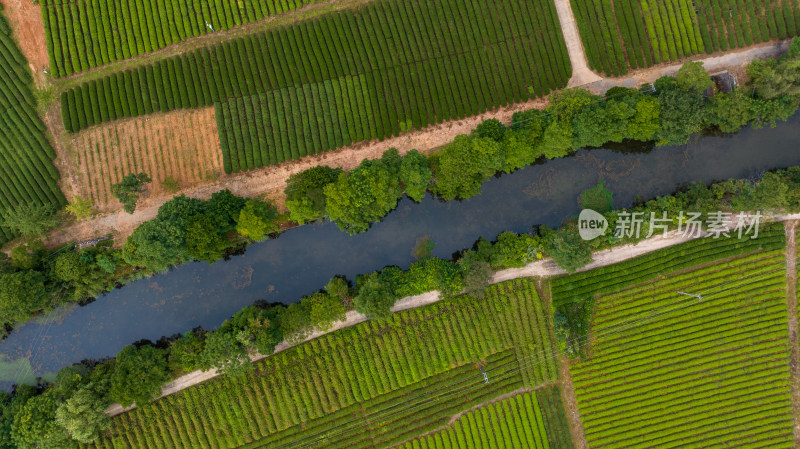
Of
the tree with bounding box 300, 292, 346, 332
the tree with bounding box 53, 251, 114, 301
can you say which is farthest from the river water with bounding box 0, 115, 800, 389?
the tree with bounding box 300, 292, 346, 332

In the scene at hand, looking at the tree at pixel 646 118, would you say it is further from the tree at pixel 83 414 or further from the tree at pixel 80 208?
the tree at pixel 83 414

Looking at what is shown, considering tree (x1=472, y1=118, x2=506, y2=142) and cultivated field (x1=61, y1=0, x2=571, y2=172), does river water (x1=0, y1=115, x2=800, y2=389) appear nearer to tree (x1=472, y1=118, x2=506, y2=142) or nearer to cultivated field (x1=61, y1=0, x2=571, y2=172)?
tree (x1=472, y1=118, x2=506, y2=142)

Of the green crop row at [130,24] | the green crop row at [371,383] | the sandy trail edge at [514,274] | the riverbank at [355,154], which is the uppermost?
the green crop row at [130,24]

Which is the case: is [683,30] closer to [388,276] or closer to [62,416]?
[388,276]

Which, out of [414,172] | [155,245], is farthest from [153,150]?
[414,172]

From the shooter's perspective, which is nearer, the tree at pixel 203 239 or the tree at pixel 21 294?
the tree at pixel 203 239

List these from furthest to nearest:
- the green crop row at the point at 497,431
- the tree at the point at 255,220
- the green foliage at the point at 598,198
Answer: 1. the green foliage at the point at 598,198
2. the green crop row at the point at 497,431
3. the tree at the point at 255,220

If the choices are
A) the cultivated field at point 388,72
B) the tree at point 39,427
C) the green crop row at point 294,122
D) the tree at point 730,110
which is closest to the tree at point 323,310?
the green crop row at point 294,122

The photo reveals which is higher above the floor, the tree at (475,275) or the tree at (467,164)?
the tree at (467,164)
